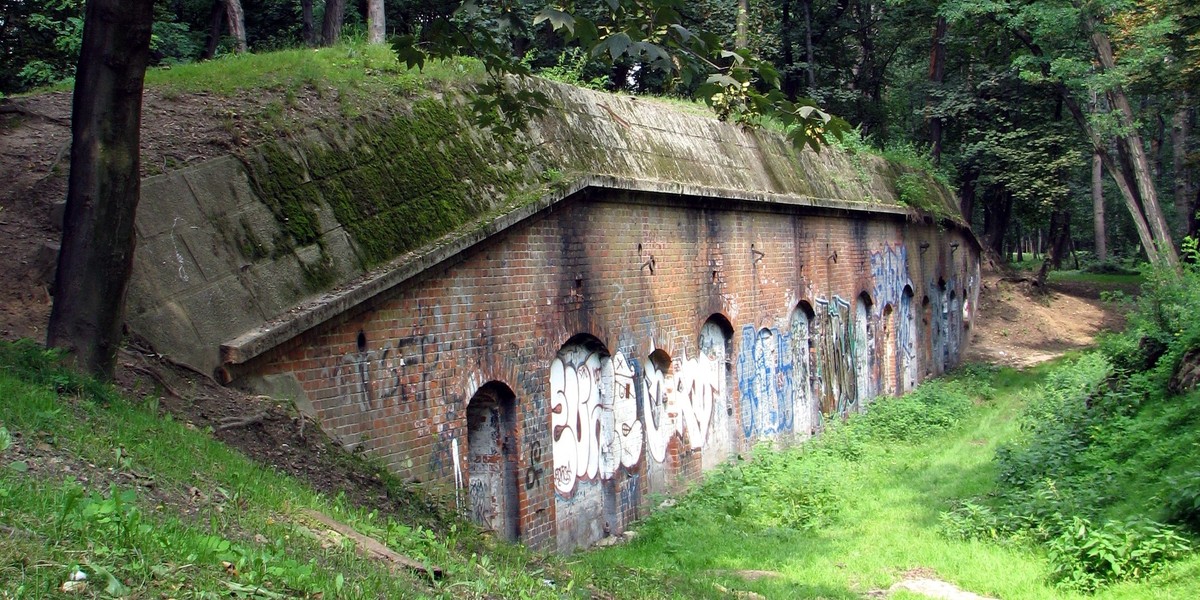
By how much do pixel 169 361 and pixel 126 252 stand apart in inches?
33.1

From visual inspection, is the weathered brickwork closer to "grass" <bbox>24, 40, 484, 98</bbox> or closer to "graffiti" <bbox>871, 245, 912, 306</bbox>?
"graffiti" <bbox>871, 245, 912, 306</bbox>

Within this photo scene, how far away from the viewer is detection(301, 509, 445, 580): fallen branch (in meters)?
4.77

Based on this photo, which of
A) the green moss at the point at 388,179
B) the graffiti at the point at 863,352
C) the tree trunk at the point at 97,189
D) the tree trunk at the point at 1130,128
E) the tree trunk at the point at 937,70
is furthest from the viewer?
the tree trunk at the point at 937,70

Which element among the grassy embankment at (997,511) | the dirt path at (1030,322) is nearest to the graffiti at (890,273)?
the grassy embankment at (997,511)

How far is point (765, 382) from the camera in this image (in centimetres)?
1355

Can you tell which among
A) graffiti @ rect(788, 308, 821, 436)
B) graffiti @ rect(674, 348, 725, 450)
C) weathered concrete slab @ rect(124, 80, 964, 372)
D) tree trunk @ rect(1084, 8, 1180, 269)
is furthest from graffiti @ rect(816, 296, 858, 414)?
tree trunk @ rect(1084, 8, 1180, 269)

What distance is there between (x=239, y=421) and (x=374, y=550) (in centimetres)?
158

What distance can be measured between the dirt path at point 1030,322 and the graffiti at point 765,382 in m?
11.2

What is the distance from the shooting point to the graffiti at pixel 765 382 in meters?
13.0

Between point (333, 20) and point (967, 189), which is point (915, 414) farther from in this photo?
point (967, 189)

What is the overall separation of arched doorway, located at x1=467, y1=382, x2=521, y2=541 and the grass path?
83cm

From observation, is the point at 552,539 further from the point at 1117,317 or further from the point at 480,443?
the point at 1117,317

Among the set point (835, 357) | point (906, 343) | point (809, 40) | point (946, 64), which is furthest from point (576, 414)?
point (946, 64)

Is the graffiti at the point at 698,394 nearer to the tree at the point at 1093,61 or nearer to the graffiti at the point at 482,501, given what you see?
the graffiti at the point at 482,501
